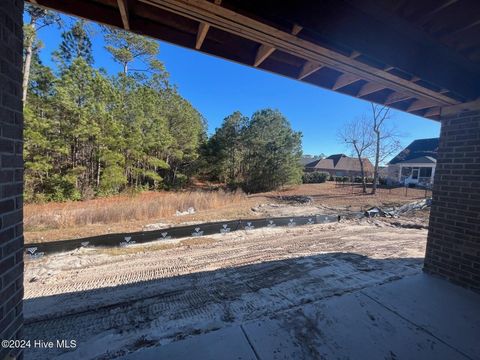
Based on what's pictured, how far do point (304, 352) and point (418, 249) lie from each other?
429 centimetres

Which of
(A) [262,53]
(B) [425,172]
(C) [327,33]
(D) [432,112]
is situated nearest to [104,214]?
(A) [262,53]

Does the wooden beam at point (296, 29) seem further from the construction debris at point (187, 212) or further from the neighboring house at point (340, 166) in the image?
the neighboring house at point (340, 166)

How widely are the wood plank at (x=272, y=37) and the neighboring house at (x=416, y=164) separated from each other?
26.4m

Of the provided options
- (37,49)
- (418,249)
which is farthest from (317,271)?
(37,49)

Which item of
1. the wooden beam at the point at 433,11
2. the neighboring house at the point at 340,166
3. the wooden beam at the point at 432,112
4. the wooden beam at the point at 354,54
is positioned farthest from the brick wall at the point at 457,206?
the neighboring house at the point at 340,166

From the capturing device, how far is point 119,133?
14.7m

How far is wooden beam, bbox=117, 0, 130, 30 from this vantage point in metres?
1.74

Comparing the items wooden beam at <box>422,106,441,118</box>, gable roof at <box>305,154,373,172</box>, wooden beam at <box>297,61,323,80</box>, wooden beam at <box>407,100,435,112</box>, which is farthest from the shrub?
wooden beam at <box>297,61,323,80</box>

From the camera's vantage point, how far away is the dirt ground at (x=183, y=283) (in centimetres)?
223

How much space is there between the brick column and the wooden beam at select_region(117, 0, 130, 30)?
2.17 feet

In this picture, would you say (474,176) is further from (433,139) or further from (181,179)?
(433,139)

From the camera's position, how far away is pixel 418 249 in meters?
4.68

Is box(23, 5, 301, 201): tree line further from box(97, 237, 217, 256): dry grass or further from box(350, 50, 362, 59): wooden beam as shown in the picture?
box(350, 50, 362, 59): wooden beam

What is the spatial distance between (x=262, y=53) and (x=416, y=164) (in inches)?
1217
